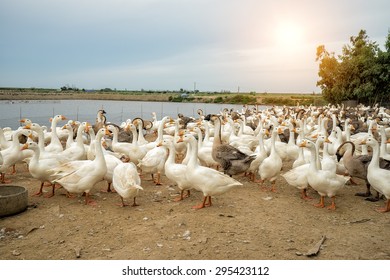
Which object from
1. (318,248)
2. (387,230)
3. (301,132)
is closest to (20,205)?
(318,248)

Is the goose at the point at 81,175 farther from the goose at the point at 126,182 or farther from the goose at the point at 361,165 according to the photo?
the goose at the point at 361,165

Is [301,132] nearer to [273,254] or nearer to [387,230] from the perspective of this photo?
[387,230]

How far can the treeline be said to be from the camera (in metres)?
28.7

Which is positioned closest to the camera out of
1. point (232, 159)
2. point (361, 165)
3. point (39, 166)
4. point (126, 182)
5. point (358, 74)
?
point (126, 182)

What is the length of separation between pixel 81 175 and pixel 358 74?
30.5 m

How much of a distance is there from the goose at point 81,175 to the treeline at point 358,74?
28.2m

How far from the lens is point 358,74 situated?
30.8 metres

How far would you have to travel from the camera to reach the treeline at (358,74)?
94.3ft

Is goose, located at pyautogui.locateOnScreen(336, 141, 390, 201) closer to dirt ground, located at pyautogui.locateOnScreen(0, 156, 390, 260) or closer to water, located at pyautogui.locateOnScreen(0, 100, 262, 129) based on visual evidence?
dirt ground, located at pyautogui.locateOnScreen(0, 156, 390, 260)

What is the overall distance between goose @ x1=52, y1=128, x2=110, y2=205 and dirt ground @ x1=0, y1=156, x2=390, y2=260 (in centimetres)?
39

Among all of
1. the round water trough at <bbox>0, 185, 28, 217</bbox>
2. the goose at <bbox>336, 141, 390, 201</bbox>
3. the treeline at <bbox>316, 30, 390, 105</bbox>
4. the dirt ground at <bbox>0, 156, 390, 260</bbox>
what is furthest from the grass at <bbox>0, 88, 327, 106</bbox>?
the round water trough at <bbox>0, 185, 28, 217</bbox>

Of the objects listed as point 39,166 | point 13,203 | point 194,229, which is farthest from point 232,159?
point 13,203

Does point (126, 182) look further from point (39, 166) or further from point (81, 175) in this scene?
point (39, 166)

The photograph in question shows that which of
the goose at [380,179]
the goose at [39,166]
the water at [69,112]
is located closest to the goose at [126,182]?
the goose at [39,166]
